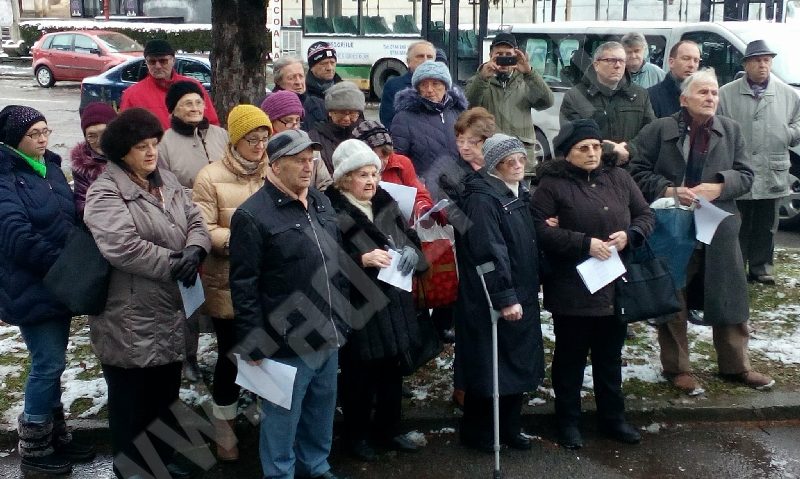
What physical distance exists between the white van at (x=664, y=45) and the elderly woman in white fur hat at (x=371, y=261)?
6.24 m

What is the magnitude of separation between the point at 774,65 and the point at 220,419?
7604mm

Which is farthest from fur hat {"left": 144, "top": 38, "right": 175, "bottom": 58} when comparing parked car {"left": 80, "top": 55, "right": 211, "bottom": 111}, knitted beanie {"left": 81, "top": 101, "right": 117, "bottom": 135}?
parked car {"left": 80, "top": 55, "right": 211, "bottom": 111}

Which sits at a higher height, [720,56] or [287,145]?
[720,56]

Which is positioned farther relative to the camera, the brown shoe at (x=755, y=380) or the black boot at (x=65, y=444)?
the brown shoe at (x=755, y=380)

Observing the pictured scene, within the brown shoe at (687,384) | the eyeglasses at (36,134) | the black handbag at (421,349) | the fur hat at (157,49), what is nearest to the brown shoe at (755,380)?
the brown shoe at (687,384)

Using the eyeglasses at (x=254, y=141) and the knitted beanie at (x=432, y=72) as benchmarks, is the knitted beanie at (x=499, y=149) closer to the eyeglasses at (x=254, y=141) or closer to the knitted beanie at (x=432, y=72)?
the eyeglasses at (x=254, y=141)

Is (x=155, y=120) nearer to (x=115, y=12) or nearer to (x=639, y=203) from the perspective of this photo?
(x=639, y=203)

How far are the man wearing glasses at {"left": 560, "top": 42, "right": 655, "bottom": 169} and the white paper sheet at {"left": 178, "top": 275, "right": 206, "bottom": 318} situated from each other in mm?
3079

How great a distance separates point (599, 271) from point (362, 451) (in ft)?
5.24

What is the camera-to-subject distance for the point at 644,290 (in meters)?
4.89

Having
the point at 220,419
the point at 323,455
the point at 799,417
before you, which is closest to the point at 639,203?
the point at 799,417

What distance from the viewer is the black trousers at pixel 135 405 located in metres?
4.28

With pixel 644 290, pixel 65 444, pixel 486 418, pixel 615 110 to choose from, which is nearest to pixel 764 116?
pixel 615 110

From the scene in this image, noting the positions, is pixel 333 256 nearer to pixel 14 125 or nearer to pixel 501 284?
pixel 501 284
